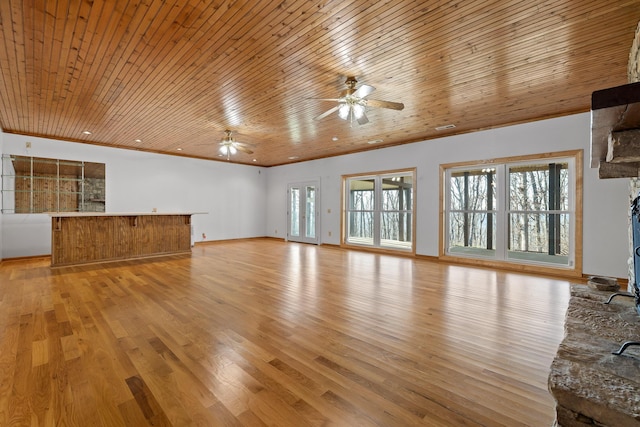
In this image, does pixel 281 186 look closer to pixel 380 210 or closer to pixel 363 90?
pixel 380 210

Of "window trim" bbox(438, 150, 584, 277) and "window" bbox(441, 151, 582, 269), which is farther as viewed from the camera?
"window" bbox(441, 151, 582, 269)

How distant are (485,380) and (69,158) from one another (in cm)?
893

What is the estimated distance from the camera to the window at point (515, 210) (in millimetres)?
4984

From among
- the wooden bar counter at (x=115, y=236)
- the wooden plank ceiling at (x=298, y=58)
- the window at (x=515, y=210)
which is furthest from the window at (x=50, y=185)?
the window at (x=515, y=210)

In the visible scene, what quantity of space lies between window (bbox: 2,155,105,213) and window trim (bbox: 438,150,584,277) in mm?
8238

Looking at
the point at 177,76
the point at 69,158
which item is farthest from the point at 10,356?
the point at 69,158

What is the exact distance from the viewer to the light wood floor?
1.60 m

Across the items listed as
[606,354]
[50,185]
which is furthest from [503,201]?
[50,185]

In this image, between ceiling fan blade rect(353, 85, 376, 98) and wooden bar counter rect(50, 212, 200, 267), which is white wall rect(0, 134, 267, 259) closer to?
wooden bar counter rect(50, 212, 200, 267)

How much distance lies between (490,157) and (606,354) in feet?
16.8

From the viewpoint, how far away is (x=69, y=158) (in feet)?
22.4

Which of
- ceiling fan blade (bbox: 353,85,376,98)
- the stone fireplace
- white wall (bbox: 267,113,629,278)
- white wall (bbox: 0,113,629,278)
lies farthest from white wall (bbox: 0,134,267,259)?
the stone fireplace

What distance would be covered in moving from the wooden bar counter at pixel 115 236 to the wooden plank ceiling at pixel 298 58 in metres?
1.93

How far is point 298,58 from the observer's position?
10.3ft
